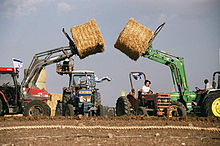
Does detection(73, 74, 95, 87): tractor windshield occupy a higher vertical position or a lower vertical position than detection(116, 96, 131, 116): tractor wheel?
higher

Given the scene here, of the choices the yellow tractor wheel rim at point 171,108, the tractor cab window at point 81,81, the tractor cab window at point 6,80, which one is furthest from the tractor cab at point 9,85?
the yellow tractor wheel rim at point 171,108

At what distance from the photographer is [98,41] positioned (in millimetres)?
12180

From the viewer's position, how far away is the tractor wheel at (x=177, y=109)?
10918 millimetres

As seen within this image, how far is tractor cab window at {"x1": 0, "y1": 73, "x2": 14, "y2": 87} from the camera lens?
39.4 ft

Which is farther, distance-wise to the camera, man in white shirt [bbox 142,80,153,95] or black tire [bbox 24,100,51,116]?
black tire [bbox 24,100,51,116]

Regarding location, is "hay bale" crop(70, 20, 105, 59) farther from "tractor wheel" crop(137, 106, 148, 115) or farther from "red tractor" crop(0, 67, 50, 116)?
"tractor wheel" crop(137, 106, 148, 115)

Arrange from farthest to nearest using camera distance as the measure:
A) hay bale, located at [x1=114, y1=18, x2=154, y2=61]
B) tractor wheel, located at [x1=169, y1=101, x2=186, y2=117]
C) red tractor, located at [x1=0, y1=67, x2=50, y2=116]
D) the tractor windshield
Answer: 1. the tractor windshield
2. red tractor, located at [x1=0, y1=67, x2=50, y2=116]
3. hay bale, located at [x1=114, y1=18, x2=154, y2=61]
4. tractor wheel, located at [x1=169, y1=101, x2=186, y2=117]

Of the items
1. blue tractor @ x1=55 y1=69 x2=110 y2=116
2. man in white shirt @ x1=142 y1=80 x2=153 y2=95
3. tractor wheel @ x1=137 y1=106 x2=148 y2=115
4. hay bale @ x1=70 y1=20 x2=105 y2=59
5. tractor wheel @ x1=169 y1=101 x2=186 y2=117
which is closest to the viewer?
tractor wheel @ x1=137 y1=106 x2=148 y2=115

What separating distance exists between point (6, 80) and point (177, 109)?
6.71 metres

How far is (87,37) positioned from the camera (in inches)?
479

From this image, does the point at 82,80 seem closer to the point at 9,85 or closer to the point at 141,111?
the point at 9,85

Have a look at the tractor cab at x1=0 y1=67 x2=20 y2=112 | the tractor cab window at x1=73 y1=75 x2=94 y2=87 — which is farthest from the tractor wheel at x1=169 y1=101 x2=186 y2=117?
the tractor cab at x1=0 y1=67 x2=20 y2=112

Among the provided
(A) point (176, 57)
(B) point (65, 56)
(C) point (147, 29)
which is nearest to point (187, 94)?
(A) point (176, 57)

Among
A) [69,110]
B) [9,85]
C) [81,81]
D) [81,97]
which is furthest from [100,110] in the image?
[9,85]
